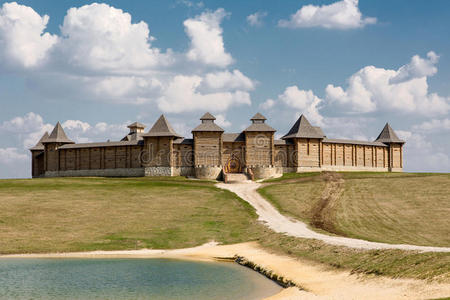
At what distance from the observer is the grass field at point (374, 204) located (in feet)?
135

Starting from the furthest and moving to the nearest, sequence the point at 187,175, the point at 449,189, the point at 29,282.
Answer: the point at 187,175 → the point at 449,189 → the point at 29,282

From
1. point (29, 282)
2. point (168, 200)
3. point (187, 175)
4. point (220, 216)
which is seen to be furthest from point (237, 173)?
point (29, 282)

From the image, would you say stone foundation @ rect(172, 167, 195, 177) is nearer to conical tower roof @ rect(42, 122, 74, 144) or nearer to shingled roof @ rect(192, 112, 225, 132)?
shingled roof @ rect(192, 112, 225, 132)

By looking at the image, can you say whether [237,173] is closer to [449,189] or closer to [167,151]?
[167,151]

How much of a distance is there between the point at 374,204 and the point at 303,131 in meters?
28.4

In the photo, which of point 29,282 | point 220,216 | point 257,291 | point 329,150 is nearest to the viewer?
point 257,291

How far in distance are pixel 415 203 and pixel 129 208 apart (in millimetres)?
32633

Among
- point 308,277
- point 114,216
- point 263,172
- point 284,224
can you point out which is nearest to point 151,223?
point 114,216

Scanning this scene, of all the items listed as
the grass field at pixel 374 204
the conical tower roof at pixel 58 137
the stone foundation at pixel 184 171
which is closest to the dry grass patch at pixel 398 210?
the grass field at pixel 374 204

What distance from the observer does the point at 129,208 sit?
50.6 m

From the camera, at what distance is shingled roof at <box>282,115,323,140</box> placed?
79812mm

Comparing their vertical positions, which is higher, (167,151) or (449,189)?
(167,151)

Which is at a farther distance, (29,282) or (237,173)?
(237,173)

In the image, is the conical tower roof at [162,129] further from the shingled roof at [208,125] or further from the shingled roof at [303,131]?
the shingled roof at [303,131]
